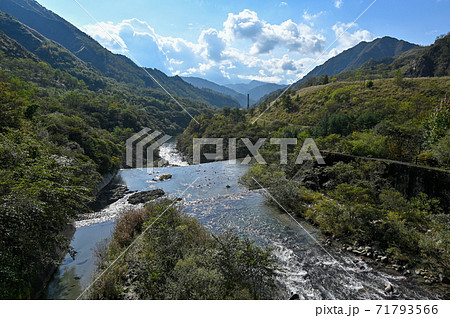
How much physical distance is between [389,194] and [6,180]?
57.3 ft

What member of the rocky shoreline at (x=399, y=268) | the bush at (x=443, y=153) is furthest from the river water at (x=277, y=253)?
the bush at (x=443, y=153)

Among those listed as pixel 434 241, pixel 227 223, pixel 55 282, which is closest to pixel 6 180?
pixel 55 282

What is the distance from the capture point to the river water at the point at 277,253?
861 cm

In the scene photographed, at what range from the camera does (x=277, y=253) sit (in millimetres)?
11383

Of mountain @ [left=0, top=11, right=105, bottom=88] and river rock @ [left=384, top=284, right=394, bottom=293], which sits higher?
mountain @ [left=0, top=11, right=105, bottom=88]

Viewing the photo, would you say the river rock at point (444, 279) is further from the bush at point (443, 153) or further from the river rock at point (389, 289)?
the bush at point (443, 153)

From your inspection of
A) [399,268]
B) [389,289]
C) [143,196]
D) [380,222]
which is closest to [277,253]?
[389,289]

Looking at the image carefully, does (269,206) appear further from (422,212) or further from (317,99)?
(317,99)

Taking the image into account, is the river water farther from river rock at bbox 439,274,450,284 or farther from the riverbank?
river rock at bbox 439,274,450,284

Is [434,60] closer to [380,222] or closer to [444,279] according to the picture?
[380,222]

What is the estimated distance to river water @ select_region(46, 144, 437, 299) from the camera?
8609 mm

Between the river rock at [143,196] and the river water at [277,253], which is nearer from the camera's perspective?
the river water at [277,253]

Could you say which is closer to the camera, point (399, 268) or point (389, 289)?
point (389, 289)

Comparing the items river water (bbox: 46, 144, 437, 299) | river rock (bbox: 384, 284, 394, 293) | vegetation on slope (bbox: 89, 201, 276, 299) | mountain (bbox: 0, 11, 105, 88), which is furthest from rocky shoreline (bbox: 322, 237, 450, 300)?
mountain (bbox: 0, 11, 105, 88)
